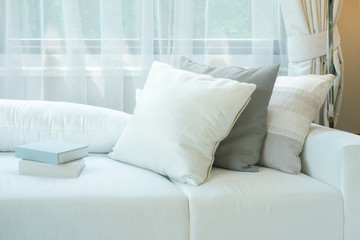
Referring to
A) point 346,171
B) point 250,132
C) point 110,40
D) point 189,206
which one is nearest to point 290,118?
point 250,132

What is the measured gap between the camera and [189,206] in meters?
1.64

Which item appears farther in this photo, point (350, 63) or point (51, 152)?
point (350, 63)

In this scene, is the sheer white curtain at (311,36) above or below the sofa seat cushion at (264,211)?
above

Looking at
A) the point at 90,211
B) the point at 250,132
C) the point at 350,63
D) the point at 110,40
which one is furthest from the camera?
the point at 350,63

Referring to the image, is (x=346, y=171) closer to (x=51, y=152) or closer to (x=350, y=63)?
(x=51, y=152)

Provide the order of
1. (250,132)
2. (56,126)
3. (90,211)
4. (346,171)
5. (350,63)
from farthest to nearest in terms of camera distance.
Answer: (350,63) < (56,126) < (250,132) < (346,171) < (90,211)

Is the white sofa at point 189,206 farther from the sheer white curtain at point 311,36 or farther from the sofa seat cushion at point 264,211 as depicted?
the sheer white curtain at point 311,36

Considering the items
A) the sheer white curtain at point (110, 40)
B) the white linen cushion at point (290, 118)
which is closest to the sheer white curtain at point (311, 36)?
the sheer white curtain at point (110, 40)

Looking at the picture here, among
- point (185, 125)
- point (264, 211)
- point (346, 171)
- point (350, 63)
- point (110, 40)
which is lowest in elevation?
point (264, 211)

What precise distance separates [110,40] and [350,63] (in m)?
1.50

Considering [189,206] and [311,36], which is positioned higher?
[311,36]

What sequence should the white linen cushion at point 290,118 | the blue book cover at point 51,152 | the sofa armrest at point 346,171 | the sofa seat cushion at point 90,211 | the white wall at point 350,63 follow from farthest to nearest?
the white wall at point 350,63 → the white linen cushion at point 290,118 → the blue book cover at point 51,152 → the sofa armrest at point 346,171 → the sofa seat cushion at point 90,211

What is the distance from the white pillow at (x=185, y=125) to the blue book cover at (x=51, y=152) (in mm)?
210

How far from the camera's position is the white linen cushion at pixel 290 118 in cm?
194
